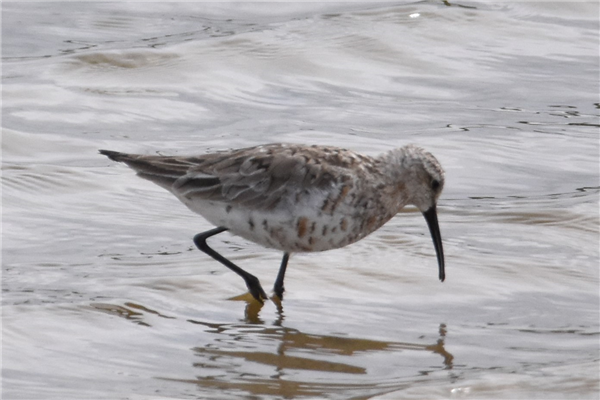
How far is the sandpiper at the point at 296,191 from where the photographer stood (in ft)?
21.0

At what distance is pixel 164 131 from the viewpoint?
9695 mm

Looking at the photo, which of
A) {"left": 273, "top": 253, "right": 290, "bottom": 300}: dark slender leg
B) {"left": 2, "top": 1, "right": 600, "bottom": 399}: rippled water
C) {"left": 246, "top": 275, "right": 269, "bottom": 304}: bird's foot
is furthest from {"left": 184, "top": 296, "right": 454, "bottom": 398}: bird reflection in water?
{"left": 273, "top": 253, "right": 290, "bottom": 300}: dark slender leg

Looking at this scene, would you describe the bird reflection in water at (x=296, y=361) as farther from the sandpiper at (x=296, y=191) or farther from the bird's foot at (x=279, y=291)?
the sandpiper at (x=296, y=191)

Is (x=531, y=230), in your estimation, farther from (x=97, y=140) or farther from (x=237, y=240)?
(x=97, y=140)

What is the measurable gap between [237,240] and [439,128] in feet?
8.98

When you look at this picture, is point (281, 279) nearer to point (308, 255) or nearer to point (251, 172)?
point (251, 172)

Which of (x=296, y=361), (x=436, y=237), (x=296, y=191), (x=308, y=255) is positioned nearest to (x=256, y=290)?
(x=296, y=191)

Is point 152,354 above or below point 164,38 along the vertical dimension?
below

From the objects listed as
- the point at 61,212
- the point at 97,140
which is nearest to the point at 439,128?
the point at 97,140

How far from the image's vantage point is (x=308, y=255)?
7512 millimetres

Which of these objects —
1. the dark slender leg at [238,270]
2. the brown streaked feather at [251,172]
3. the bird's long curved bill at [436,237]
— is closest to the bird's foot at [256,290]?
the dark slender leg at [238,270]

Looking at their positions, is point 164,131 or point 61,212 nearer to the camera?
point 61,212

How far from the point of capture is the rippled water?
571 centimetres

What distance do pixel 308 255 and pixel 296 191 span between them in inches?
46.4
